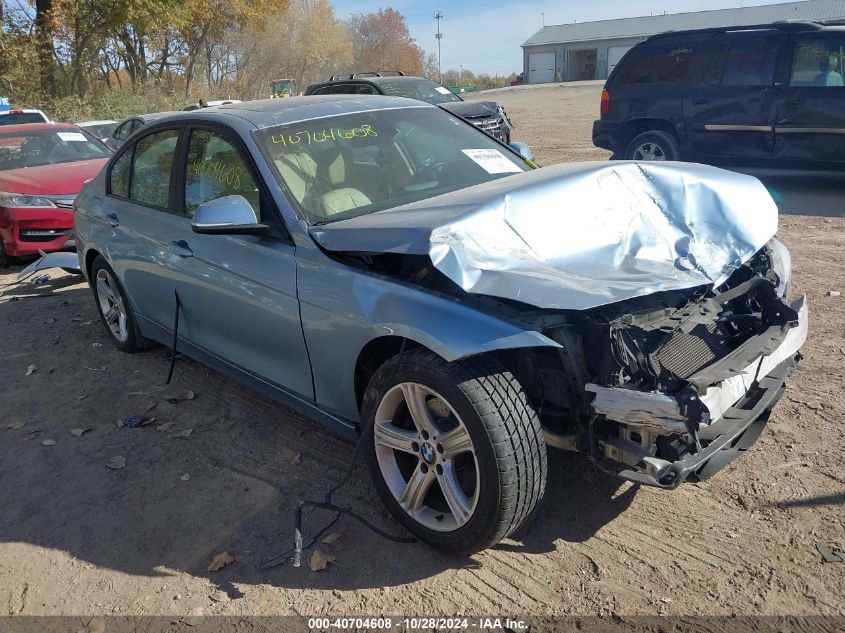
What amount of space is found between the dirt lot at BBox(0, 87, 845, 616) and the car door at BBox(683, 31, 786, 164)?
217 inches

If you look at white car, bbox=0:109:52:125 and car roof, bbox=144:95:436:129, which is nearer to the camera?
car roof, bbox=144:95:436:129

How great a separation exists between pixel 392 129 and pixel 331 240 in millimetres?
1215

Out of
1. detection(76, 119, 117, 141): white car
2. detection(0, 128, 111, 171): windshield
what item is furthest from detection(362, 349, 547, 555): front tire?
detection(76, 119, 117, 141): white car

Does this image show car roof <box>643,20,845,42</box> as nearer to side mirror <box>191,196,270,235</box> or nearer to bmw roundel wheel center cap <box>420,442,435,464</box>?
side mirror <box>191,196,270,235</box>

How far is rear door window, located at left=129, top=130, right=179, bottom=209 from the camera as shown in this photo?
4.56 metres

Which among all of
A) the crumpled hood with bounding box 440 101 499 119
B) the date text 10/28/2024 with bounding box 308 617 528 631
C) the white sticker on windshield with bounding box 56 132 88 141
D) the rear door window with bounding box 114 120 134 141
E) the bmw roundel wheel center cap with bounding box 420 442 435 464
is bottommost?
the date text 10/28/2024 with bounding box 308 617 528 631

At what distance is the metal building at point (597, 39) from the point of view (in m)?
61.1

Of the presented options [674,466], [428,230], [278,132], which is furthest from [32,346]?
[674,466]

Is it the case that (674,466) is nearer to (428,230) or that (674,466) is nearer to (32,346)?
(428,230)

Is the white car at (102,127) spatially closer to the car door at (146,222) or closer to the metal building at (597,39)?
the car door at (146,222)

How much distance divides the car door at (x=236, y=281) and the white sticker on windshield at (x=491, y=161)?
4.42ft

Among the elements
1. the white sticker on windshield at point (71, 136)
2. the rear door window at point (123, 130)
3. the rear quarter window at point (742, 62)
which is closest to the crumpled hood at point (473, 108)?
the rear quarter window at point (742, 62)

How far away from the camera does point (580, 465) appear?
140 inches

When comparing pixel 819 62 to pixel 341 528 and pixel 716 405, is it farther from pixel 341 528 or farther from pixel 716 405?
pixel 341 528
